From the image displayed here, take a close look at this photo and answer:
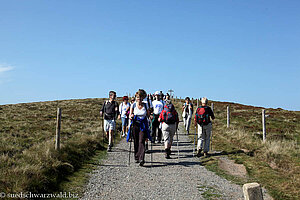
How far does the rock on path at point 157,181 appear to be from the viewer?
5.55 meters

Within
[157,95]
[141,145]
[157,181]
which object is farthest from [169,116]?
[157,181]

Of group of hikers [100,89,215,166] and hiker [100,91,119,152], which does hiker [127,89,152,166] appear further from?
hiker [100,91,119,152]

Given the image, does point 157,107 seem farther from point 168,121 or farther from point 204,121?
point 204,121

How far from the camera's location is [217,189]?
5.98 meters

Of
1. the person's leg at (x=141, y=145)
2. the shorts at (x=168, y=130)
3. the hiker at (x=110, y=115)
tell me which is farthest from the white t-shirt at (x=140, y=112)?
the hiker at (x=110, y=115)

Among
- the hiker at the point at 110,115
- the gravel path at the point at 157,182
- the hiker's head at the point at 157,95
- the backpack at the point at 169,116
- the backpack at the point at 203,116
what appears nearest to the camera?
the gravel path at the point at 157,182

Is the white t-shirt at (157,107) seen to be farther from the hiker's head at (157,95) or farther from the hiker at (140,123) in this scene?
the hiker at (140,123)

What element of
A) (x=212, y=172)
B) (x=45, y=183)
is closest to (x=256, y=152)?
(x=212, y=172)

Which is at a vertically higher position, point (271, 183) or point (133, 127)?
point (133, 127)

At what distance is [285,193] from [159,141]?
7.05 m

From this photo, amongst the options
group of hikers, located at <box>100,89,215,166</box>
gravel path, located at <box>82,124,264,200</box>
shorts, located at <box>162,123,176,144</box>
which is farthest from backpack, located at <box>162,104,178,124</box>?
gravel path, located at <box>82,124,264,200</box>

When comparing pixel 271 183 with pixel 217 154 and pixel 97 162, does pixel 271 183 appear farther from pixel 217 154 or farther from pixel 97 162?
pixel 97 162

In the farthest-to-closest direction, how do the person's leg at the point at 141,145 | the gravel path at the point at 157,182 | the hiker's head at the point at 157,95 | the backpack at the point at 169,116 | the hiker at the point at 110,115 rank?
the hiker's head at the point at 157,95 → the hiker at the point at 110,115 → the backpack at the point at 169,116 → the person's leg at the point at 141,145 → the gravel path at the point at 157,182

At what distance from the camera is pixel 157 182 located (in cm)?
638
